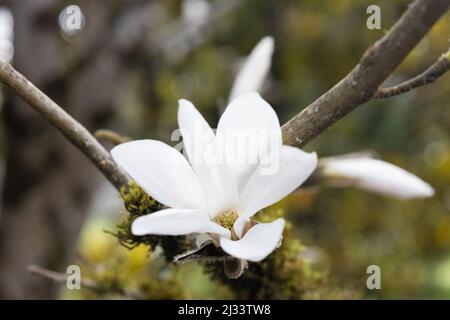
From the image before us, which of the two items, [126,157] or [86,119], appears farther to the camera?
[86,119]

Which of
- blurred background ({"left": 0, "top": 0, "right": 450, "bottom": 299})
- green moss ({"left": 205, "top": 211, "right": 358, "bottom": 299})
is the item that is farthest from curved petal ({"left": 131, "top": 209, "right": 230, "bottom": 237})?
blurred background ({"left": 0, "top": 0, "right": 450, "bottom": 299})

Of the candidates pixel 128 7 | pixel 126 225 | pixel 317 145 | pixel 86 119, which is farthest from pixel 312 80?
pixel 126 225

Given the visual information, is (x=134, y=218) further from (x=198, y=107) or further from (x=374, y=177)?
(x=198, y=107)

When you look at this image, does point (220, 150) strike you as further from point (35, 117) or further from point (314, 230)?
point (314, 230)

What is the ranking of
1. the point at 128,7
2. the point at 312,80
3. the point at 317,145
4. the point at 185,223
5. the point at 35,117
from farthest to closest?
the point at 312,80 → the point at 317,145 → the point at 128,7 → the point at 35,117 → the point at 185,223

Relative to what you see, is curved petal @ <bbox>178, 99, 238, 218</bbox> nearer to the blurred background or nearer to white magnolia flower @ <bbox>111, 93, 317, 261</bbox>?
white magnolia flower @ <bbox>111, 93, 317, 261</bbox>

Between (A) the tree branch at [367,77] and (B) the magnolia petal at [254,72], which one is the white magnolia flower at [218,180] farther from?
(B) the magnolia petal at [254,72]
